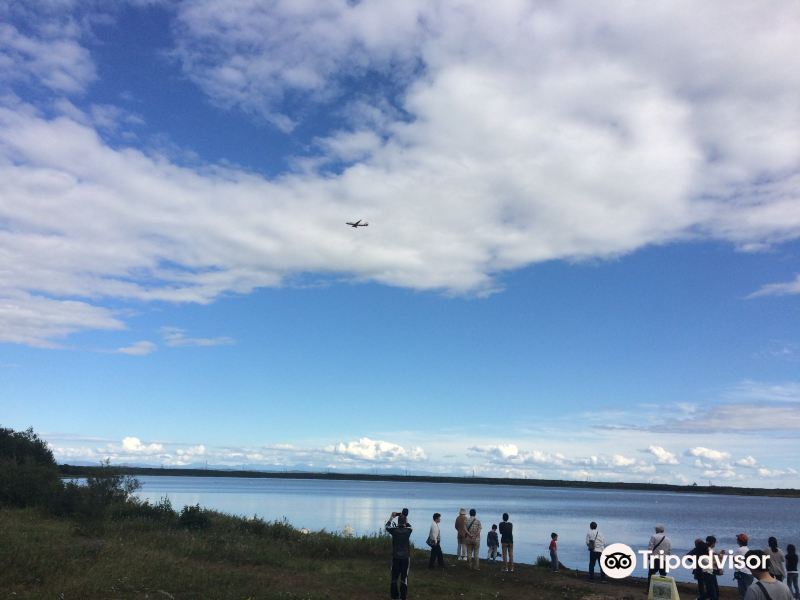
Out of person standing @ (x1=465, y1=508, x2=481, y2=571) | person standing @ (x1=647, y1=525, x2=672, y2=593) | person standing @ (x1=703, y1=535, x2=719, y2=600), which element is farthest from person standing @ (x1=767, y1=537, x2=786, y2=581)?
person standing @ (x1=465, y1=508, x2=481, y2=571)

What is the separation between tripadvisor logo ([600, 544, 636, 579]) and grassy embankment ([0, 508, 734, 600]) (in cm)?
61

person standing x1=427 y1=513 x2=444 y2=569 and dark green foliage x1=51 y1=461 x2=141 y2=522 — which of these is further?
dark green foliage x1=51 y1=461 x2=141 y2=522

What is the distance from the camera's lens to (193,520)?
2659 cm

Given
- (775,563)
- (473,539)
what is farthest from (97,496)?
(775,563)

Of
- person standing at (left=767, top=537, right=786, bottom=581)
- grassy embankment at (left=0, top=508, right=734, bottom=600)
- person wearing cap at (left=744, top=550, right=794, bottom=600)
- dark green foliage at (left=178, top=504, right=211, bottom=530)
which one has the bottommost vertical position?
grassy embankment at (left=0, top=508, right=734, bottom=600)

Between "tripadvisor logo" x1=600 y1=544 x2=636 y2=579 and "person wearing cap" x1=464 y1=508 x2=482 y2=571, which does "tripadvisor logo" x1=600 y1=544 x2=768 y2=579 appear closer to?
"tripadvisor logo" x1=600 y1=544 x2=636 y2=579

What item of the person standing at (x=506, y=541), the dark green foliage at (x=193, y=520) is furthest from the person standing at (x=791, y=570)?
the dark green foliage at (x=193, y=520)

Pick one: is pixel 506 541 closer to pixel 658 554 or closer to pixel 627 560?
pixel 627 560

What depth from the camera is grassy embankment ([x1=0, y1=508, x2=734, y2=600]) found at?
51.9ft

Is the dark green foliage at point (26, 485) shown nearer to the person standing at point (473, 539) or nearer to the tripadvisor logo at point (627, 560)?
the person standing at point (473, 539)

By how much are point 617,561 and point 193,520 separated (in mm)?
17045

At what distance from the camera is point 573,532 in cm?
6000

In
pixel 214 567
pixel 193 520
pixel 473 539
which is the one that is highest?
pixel 473 539

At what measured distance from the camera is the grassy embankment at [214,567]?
15.8 metres
